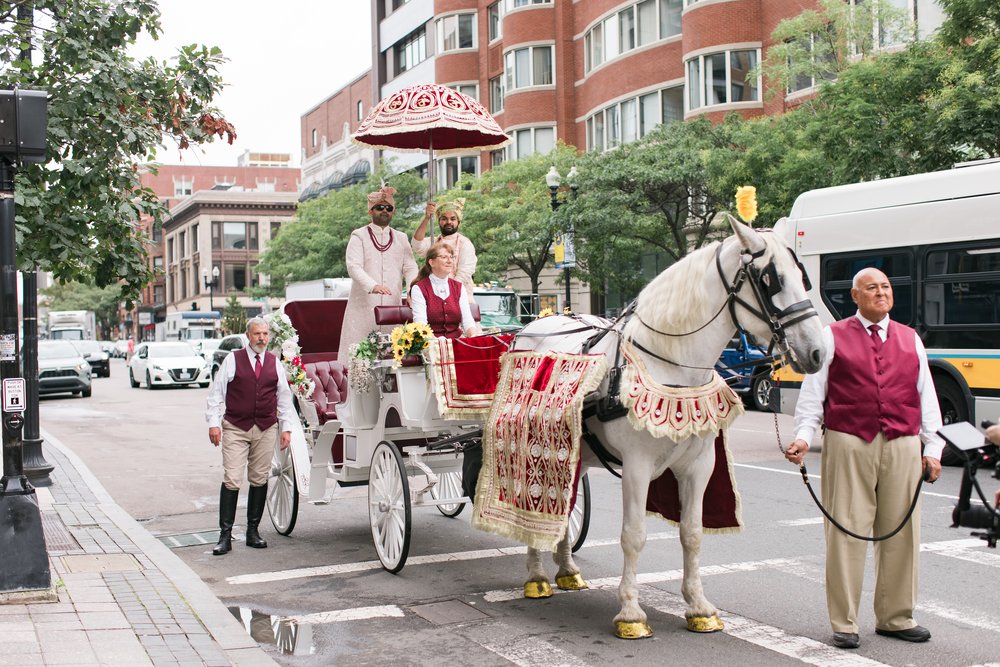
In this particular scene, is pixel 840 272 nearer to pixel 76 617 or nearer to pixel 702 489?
pixel 702 489

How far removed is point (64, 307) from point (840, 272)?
113001mm

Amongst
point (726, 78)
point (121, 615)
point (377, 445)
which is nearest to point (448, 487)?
point (377, 445)

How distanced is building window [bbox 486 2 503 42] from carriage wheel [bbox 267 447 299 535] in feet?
128

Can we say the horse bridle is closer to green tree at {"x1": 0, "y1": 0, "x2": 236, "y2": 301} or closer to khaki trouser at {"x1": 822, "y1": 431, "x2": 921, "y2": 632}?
khaki trouser at {"x1": 822, "y1": 431, "x2": 921, "y2": 632}

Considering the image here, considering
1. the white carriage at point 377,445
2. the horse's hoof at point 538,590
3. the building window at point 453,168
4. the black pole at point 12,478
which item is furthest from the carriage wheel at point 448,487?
the building window at point 453,168

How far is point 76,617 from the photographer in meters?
6.17

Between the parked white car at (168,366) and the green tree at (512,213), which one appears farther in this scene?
Result: the parked white car at (168,366)

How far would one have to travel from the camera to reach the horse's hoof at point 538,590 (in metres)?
7.02

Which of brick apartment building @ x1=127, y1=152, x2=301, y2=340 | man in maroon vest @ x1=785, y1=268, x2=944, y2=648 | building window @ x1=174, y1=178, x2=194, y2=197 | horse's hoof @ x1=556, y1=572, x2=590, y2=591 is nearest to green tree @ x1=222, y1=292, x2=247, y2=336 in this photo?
brick apartment building @ x1=127, y1=152, x2=301, y2=340

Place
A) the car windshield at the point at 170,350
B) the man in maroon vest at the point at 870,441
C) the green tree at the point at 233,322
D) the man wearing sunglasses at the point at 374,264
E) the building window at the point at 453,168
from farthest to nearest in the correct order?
1. the green tree at the point at 233,322
2. the building window at the point at 453,168
3. the car windshield at the point at 170,350
4. the man wearing sunglasses at the point at 374,264
5. the man in maroon vest at the point at 870,441

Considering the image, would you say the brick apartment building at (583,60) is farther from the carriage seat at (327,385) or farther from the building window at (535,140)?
the carriage seat at (327,385)

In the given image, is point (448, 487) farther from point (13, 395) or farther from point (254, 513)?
point (13, 395)

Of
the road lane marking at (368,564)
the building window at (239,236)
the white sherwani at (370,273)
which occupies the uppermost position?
the building window at (239,236)

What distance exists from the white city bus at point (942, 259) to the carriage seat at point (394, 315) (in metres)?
7.29
